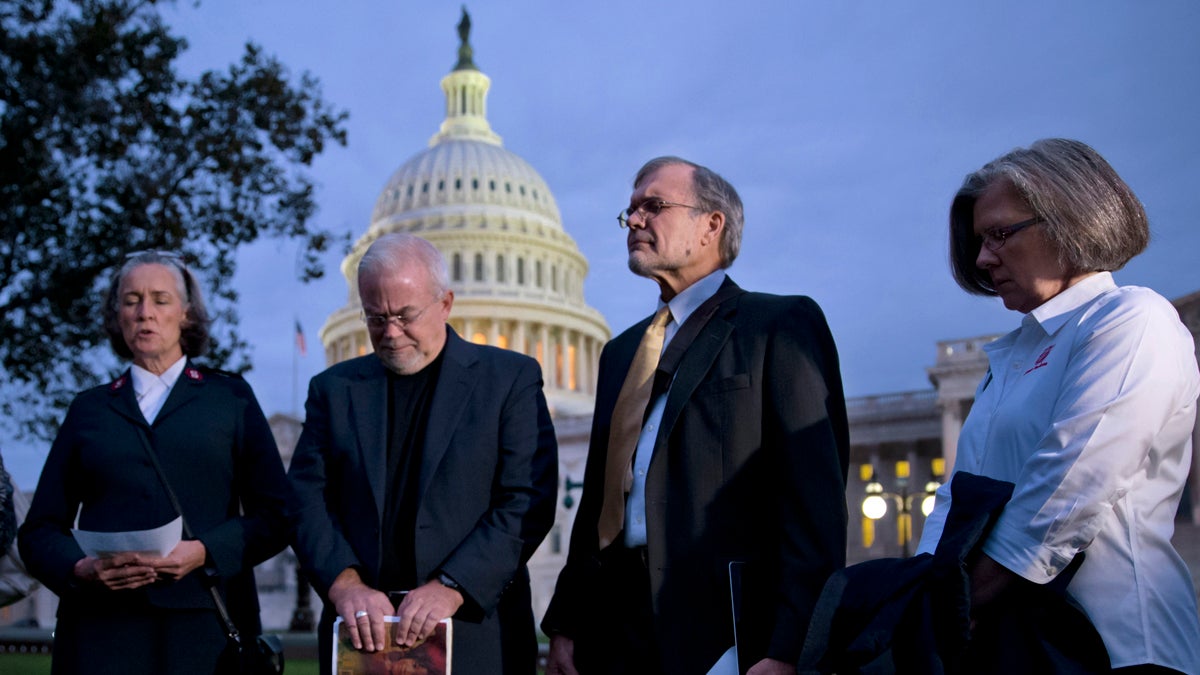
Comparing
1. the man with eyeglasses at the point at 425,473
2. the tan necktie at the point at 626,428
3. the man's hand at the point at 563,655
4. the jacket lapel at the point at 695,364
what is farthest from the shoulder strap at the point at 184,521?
the jacket lapel at the point at 695,364

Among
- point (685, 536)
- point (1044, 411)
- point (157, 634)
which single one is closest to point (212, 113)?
point (157, 634)

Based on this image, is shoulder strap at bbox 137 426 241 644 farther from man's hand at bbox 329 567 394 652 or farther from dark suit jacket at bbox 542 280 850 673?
dark suit jacket at bbox 542 280 850 673

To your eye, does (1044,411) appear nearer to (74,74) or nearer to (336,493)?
(336,493)

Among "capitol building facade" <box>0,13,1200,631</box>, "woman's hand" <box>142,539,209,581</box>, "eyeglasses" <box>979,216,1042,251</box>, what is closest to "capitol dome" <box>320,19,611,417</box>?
"capitol building facade" <box>0,13,1200,631</box>

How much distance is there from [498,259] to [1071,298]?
9428 centimetres

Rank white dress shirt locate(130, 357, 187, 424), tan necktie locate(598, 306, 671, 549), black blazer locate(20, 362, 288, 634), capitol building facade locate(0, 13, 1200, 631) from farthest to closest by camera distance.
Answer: capitol building facade locate(0, 13, 1200, 631) < white dress shirt locate(130, 357, 187, 424) < black blazer locate(20, 362, 288, 634) < tan necktie locate(598, 306, 671, 549)

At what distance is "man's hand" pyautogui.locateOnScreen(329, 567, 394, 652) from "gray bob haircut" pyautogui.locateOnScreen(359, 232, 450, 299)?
1.28 metres

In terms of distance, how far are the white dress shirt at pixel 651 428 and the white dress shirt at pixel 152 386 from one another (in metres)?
2.37

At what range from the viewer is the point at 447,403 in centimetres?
522

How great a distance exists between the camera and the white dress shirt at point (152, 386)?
19.1ft

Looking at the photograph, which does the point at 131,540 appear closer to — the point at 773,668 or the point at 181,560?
the point at 181,560

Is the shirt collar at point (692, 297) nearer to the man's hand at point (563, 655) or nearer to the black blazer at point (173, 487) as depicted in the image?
the man's hand at point (563, 655)

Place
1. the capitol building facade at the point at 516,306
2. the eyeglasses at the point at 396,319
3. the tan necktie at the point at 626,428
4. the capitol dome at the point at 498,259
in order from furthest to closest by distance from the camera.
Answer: the capitol dome at the point at 498,259
the capitol building facade at the point at 516,306
the eyeglasses at the point at 396,319
the tan necktie at the point at 626,428

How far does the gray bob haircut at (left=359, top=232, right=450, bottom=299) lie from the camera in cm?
513
